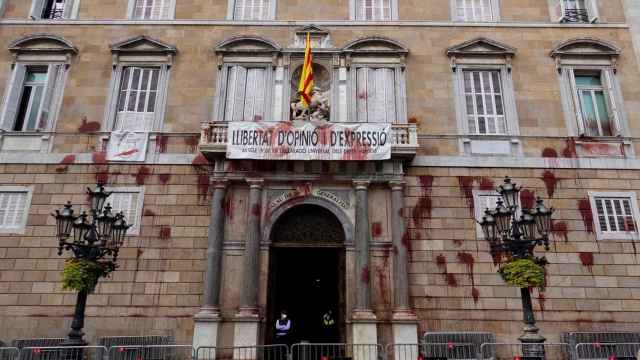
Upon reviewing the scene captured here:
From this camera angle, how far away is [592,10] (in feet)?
62.4

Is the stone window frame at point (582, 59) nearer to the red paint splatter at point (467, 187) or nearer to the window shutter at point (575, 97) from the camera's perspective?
the window shutter at point (575, 97)

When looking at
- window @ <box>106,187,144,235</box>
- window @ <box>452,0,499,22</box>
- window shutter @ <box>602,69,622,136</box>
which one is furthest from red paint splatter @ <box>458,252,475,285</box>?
window @ <box>106,187,144,235</box>

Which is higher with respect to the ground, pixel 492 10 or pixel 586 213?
pixel 492 10

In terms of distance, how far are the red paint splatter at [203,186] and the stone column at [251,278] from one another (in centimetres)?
156

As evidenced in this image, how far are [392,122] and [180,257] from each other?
868 centimetres

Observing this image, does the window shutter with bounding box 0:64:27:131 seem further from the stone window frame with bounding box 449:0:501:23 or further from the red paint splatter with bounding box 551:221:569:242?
the red paint splatter with bounding box 551:221:569:242

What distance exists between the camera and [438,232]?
52.6 ft

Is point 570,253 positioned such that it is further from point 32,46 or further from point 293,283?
point 32,46

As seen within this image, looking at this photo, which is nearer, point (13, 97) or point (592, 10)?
point (13, 97)

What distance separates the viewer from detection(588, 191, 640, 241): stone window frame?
15.9m

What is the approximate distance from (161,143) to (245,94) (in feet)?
11.6

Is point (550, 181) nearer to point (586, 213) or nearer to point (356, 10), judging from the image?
point (586, 213)

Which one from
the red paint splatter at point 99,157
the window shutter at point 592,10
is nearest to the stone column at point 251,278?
the red paint splatter at point 99,157

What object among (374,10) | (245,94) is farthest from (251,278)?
(374,10)
